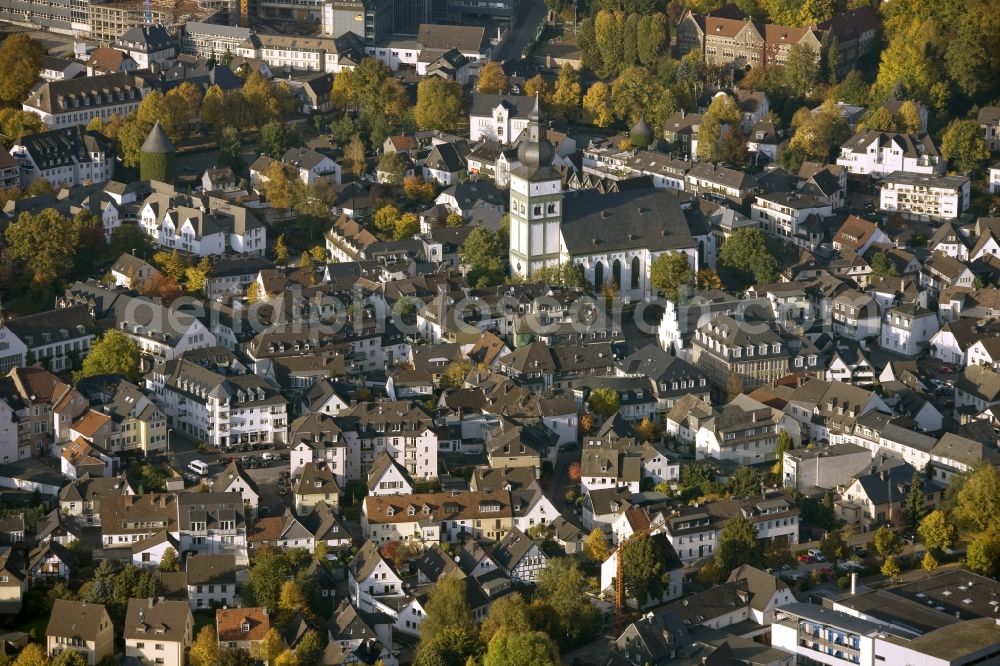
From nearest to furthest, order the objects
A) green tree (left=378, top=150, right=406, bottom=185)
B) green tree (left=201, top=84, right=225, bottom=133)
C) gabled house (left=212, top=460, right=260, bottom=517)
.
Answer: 1. gabled house (left=212, top=460, right=260, bottom=517)
2. green tree (left=378, top=150, right=406, bottom=185)
3. green tree (left=201, top=84, right=225, bottom=133)

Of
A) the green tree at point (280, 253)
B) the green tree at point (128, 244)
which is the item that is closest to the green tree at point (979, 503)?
the green tree at point (280, 253)

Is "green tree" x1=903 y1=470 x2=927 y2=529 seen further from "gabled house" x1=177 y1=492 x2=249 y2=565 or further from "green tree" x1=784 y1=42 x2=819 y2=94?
"green tree" x1=784 y1=42 x2=819 y2=94

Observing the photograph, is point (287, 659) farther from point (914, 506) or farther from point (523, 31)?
point (523, 31)

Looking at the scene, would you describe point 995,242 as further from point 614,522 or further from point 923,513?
point 614,522

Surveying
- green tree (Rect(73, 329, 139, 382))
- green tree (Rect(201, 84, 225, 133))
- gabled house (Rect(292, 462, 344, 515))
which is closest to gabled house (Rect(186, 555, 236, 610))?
gabled house (Rect(292, 462, 344, 515))

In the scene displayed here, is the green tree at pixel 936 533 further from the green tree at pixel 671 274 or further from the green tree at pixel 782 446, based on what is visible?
the green tree at pixel 671 274

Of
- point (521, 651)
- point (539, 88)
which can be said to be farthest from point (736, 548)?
point (539, 88)
